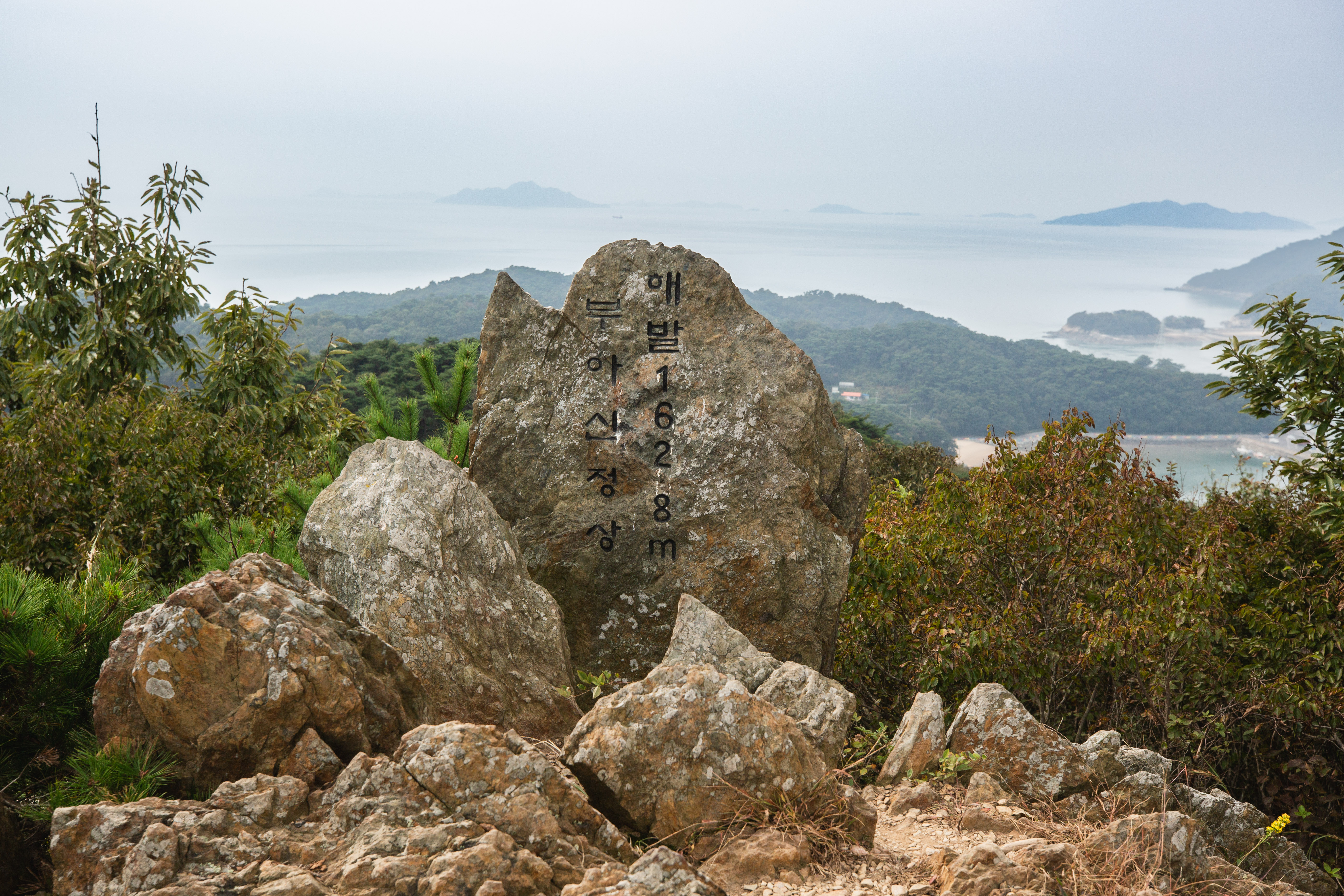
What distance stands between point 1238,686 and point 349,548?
21.7 ft

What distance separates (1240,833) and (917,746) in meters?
1.84

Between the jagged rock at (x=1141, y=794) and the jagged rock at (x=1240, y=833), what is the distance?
14 centimetres

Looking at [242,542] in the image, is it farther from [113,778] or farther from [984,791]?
[984,791]

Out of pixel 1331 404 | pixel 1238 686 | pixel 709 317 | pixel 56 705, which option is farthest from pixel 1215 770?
pixel 56 705

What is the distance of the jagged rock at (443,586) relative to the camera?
207 inches

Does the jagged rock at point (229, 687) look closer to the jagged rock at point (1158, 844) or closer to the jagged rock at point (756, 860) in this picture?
the jagged rock at point (756, 860)

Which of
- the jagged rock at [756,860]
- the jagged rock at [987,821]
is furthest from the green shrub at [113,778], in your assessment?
the jagged rock at [987,821]

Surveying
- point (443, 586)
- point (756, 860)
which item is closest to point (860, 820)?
point (756, 860)

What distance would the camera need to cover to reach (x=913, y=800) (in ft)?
15.6

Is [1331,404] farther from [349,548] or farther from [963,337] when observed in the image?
[963,337]

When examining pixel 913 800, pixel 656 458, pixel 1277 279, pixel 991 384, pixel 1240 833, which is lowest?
pixel 991 384

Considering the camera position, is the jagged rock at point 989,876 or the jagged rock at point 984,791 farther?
the jagged rock at point 984,791

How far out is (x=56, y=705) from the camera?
4.19 meters

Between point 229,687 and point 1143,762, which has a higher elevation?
point 229,687
